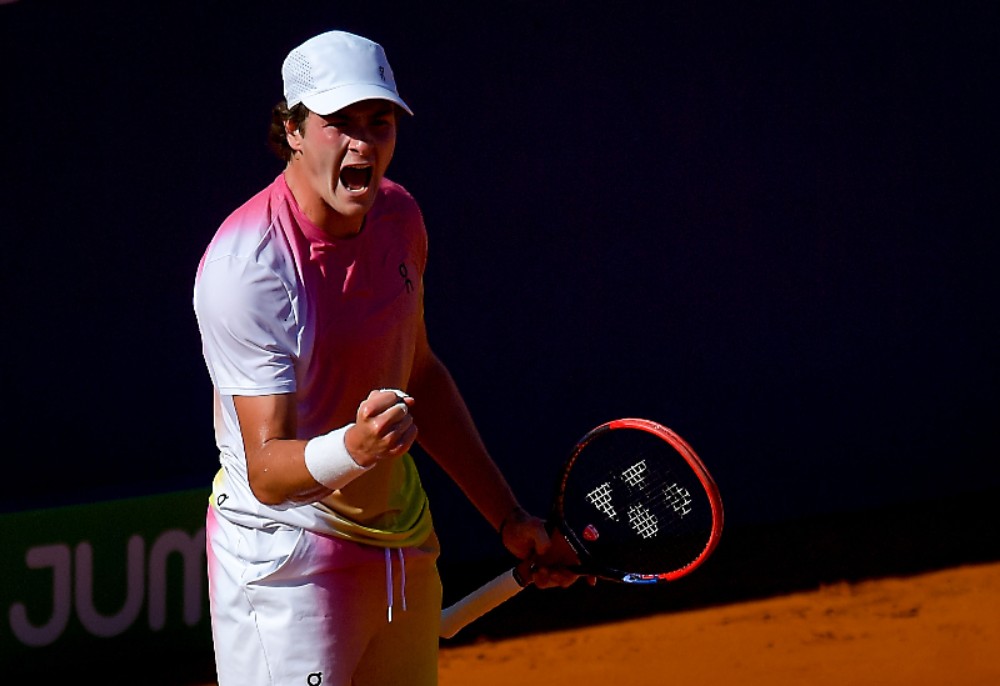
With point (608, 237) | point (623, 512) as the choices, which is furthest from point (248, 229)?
point (608, 237)

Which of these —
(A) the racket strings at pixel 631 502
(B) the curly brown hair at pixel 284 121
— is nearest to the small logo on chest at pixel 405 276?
(B) the curly brown hair at pixel 284 121

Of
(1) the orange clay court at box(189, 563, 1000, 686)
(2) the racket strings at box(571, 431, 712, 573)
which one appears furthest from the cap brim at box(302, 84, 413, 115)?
(1) the orange clay court at box(189, 563, 1000, 686)

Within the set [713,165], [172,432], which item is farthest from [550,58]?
[172,432]

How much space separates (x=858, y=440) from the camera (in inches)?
252

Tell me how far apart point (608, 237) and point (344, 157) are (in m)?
3.46

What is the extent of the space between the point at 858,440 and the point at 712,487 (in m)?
3.35

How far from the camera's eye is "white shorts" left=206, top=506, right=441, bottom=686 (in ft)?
8.82

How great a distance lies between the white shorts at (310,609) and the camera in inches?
106

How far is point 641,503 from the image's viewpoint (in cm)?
→ 370

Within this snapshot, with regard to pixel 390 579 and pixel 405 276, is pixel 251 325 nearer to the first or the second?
pixel 405 276

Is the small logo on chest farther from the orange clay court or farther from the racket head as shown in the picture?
the orange clay court

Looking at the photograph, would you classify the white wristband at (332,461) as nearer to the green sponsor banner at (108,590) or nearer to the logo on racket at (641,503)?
the logo on racket at (641,503)

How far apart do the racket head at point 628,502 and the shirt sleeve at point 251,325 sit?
37.4 inches

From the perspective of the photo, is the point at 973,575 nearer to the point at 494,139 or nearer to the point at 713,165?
the point at 713,165
